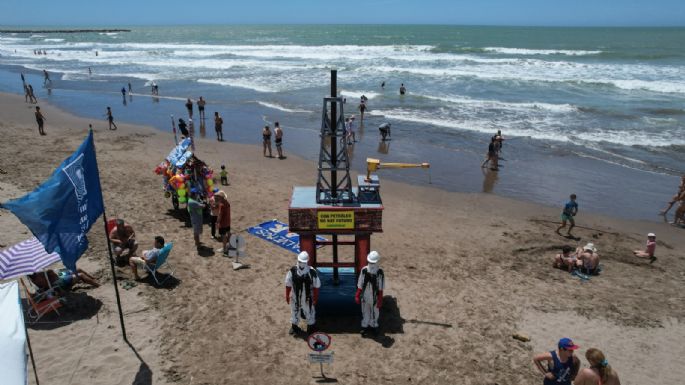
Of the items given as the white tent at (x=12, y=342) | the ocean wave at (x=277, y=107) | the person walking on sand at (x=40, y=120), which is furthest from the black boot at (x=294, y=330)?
the ocean wave at (x=277, y=107)

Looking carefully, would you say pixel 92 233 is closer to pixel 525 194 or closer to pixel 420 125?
pixel 525 194

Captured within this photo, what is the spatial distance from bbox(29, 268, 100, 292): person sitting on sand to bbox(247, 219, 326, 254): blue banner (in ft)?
13.1

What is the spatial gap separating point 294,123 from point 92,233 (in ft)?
52.3

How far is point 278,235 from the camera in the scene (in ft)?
40.1

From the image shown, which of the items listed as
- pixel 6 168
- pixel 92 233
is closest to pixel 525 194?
pixel 92 233

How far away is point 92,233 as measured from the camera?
11523 millimetres

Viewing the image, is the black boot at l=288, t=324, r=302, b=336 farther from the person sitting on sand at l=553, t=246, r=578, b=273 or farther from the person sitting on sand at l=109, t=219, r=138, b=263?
the person sitting on sand at l=553, t=246, r=578, b=273


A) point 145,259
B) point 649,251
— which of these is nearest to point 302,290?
point 145,259

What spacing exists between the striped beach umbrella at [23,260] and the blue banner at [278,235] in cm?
492

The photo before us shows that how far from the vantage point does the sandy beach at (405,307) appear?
24.4 feet

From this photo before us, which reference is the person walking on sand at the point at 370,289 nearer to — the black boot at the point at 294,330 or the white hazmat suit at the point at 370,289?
the white hazmat suit at the point at 370,289

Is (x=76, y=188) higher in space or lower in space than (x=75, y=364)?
higher

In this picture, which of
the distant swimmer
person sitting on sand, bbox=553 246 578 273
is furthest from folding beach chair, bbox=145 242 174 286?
the distant swimmer

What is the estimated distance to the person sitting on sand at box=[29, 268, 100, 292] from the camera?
333 inches
